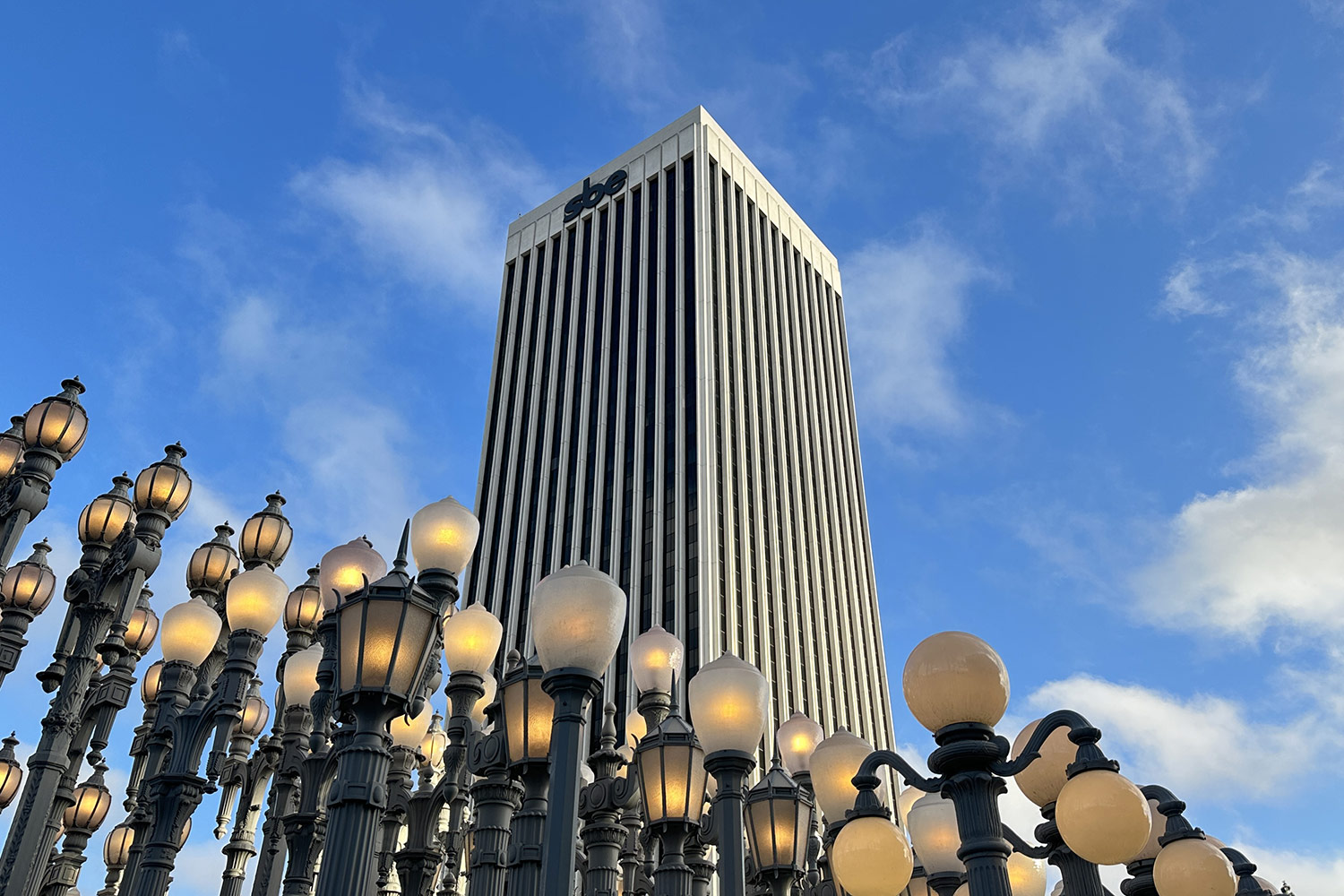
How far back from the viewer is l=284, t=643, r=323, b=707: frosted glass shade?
1112cm

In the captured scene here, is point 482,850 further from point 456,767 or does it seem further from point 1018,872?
point 1018,872

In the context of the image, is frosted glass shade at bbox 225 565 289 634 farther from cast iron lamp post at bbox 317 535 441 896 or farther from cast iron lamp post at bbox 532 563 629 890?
cast iron lamp post at bbox 532 563 629 890

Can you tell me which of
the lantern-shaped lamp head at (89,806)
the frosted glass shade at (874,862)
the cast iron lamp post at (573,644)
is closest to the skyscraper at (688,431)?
the lantern-shaped lamp head at (89,806)

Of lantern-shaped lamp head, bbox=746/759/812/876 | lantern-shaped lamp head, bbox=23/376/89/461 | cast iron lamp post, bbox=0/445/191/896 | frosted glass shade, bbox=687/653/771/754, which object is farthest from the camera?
lantern-shaped lamp head, bbox=23/376/89/461

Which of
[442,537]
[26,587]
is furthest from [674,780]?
[26,587]

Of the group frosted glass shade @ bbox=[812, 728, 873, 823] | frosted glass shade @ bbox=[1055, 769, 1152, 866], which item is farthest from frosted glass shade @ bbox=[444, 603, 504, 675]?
frosted glass shade @ bbox=[1055, 769, 1152, 866]

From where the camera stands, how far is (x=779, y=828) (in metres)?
8.77

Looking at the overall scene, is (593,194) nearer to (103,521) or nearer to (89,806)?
(89,806)

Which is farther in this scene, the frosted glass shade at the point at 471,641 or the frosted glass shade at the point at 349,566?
the frosted glass shade at the point at 471,641

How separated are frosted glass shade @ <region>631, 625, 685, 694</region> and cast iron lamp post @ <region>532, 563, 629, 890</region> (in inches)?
123

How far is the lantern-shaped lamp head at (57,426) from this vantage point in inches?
475

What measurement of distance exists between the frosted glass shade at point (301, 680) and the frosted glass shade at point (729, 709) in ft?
15.6

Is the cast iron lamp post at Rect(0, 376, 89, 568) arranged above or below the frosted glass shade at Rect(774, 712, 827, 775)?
above

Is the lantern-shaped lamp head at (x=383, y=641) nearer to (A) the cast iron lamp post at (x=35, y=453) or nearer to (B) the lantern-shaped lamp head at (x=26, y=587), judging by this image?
(A) the cast iron lamp post at (x=35, y=453)
